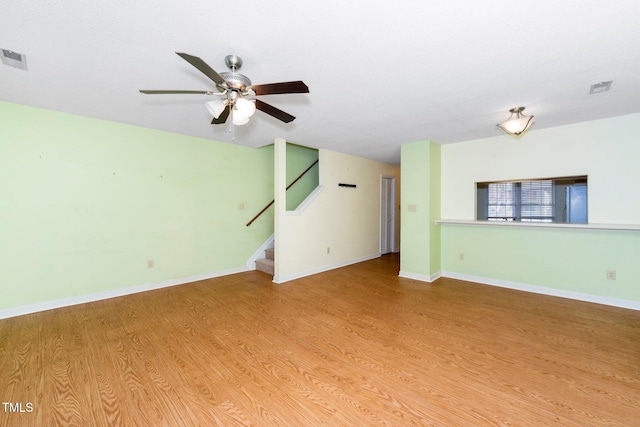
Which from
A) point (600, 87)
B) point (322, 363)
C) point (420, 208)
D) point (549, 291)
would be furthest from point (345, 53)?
point (549, 291)

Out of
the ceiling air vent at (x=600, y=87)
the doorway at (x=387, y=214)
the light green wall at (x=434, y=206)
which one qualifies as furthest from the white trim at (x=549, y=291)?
the ceiling air vent at (x=600, y=87)

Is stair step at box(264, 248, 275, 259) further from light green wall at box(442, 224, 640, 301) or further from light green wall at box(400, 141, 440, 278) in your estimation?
light green wall at box(442, 224, 640, 301)

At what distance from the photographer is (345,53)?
1862mm

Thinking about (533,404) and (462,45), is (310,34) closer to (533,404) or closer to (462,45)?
(462,45)

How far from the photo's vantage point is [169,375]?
6.28 feet

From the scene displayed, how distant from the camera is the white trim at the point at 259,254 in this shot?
5.03 metres

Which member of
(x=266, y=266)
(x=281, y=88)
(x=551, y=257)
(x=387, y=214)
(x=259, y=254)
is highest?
(x=281, y=88)

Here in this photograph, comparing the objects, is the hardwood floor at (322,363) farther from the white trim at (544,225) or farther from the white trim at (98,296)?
the white trim at (544,225)

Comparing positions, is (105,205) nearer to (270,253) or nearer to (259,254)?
(259,254)

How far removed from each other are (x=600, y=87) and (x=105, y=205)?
18.9 feet

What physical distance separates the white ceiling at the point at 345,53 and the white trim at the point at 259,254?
9.32 feet

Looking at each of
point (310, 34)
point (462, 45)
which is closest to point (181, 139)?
point (310, 34)

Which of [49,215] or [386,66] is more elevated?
[386,66]

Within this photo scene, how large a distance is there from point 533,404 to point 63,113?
539 centimetres
